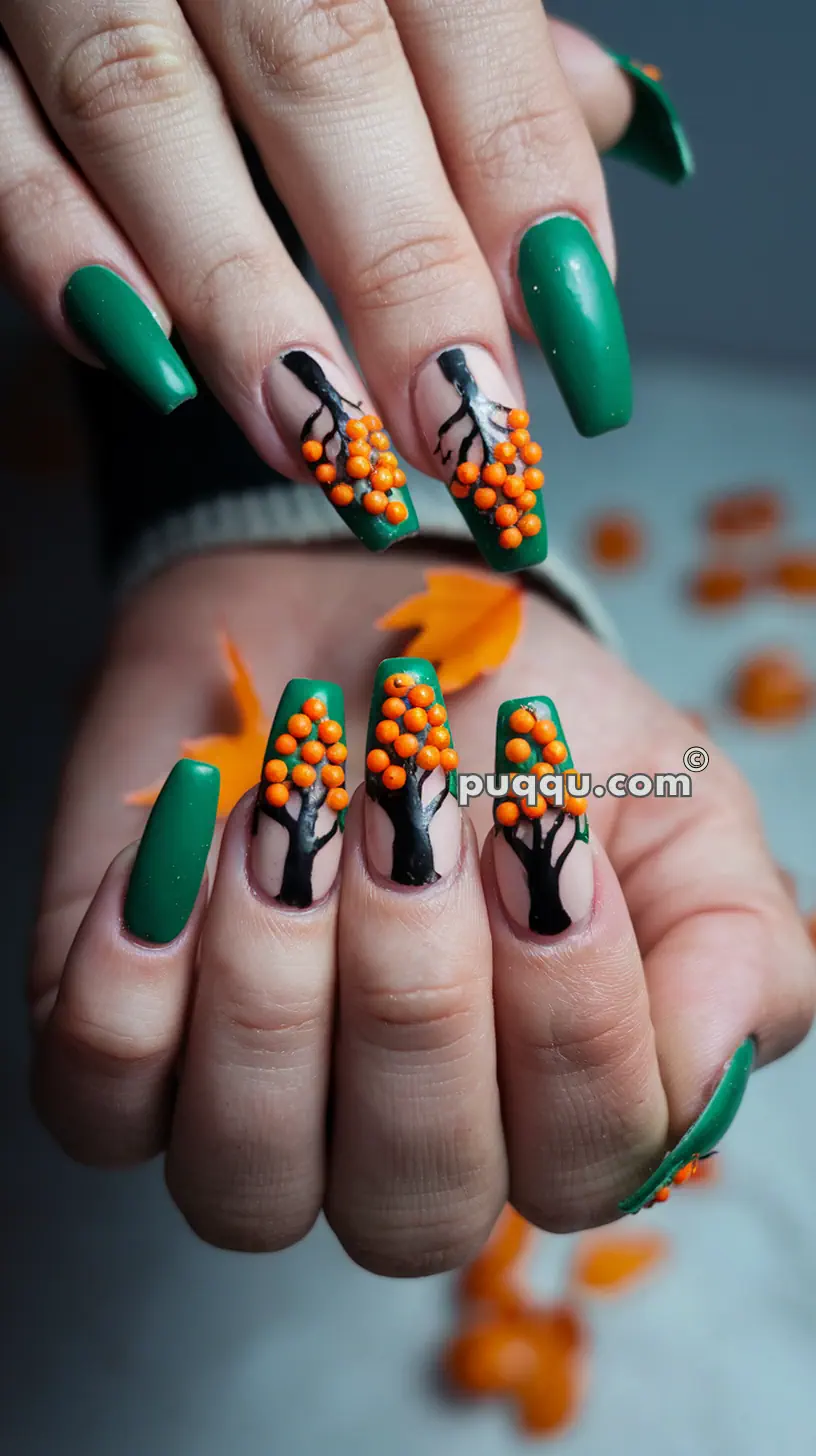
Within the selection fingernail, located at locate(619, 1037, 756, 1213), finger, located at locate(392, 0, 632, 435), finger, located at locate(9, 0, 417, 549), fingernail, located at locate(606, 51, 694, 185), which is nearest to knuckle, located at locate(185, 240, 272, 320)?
finger, located at locate(9, 0, 417, 549)

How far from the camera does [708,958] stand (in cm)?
66

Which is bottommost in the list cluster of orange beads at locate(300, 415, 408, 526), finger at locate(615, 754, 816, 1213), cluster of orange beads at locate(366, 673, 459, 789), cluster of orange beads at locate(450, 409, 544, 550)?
finger at locate(615, 754, 816, 1213)

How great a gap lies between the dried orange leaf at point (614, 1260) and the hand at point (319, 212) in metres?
0.55

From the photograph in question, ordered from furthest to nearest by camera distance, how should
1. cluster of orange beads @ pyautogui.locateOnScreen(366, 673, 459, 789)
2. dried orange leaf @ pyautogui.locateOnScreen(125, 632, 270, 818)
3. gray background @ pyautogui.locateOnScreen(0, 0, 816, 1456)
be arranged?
gray background @ pyautogui.locateOnScreen(0, 0, 816, 1456)
dried orange leaf @ pyautogui.locateOnScreen(125, 632, 270, 818)
cluster of orange beads @ pyautogui.locateOnScreen(366, 673, 459, 789)

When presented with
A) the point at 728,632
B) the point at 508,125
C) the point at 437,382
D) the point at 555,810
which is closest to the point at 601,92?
the point at 508,125

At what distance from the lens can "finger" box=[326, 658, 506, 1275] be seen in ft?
1.92

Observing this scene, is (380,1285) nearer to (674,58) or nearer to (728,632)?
(728,632)

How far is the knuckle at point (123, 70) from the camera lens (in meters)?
0.63

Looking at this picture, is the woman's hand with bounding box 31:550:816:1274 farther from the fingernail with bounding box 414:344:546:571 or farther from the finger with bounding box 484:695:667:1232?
the fingernail with bounding box 414:344:546:571

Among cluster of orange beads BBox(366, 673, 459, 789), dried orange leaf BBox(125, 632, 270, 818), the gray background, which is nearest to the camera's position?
cluster of orange beads BBox(366, 673, 459, 789)

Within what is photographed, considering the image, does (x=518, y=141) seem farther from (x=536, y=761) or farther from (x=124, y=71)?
(x=536, y=761)

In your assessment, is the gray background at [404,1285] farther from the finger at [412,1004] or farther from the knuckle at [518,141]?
the knuckle at [518,141]

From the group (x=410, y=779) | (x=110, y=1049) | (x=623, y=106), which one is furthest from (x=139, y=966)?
(x=623, y=106)

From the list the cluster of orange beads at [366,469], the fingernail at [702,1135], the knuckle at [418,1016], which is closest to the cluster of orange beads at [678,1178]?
the fingernail at [702,1135]
